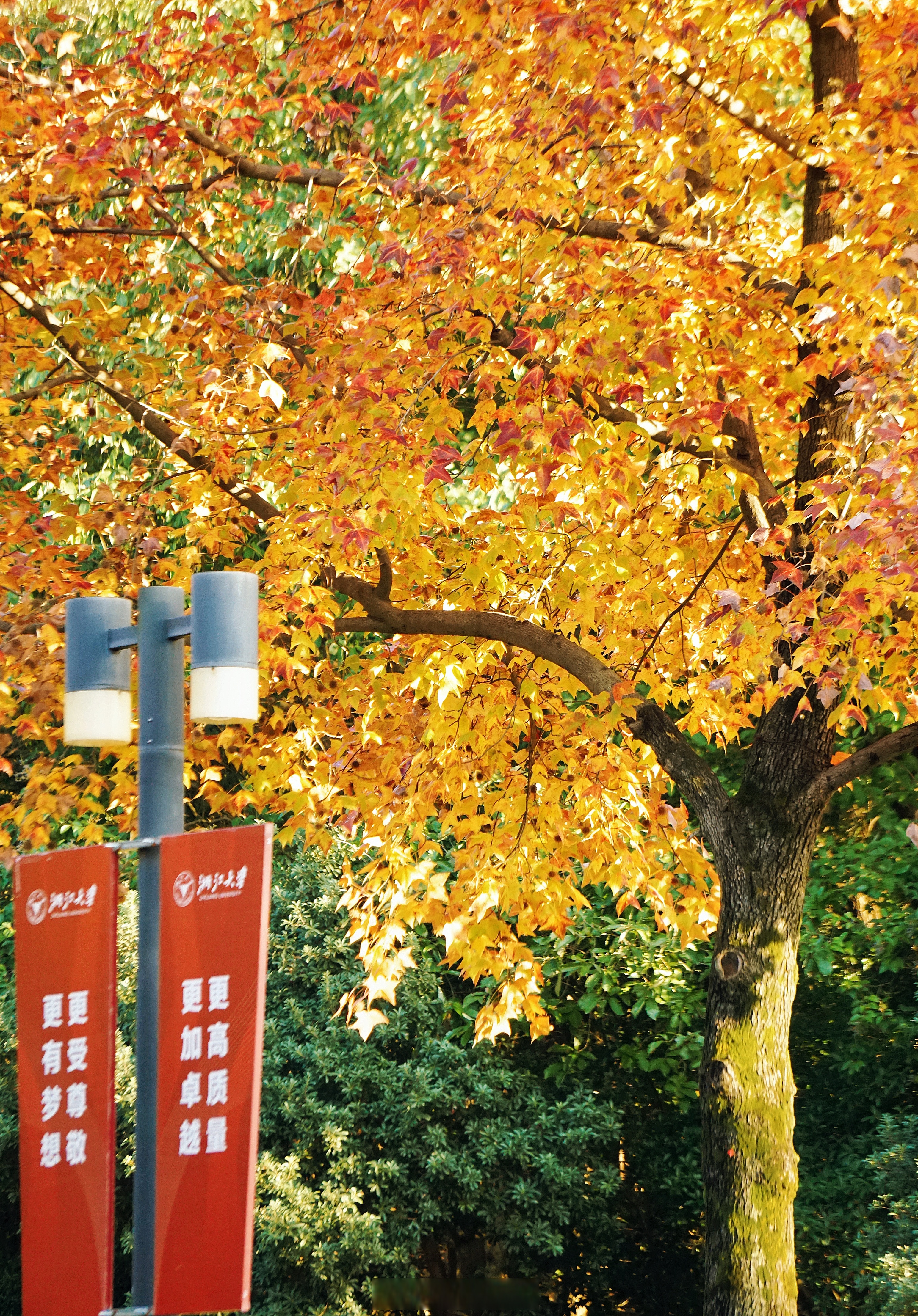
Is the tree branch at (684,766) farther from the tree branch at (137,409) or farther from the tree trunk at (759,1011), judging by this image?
the tree branch at (137,409)

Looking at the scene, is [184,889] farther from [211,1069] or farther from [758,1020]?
[758,1020]

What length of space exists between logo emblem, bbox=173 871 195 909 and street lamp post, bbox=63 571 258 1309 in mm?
125

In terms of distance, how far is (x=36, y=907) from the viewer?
10.7 feet

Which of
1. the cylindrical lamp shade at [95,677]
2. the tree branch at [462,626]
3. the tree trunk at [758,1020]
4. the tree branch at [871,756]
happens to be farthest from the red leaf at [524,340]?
the cylindrical lamp shade at [95,677]

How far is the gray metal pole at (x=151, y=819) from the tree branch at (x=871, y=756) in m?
2.79

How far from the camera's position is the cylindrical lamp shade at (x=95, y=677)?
3.38m

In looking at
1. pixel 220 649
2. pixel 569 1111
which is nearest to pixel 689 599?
pixel 220 649

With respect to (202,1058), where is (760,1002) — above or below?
above

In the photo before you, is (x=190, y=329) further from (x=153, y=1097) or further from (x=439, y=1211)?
(x=439, y=1211)

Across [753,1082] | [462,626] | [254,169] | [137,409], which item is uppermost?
[254,169]

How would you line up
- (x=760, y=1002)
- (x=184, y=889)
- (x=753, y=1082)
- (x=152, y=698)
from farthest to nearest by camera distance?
1. (x=760, y=1002)
2. (x=753, y=1082)
3. (x=152, y=698)
4. (x=184, y=889)

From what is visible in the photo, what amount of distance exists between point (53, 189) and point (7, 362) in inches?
33.7

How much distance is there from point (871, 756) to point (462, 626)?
1.87 metres

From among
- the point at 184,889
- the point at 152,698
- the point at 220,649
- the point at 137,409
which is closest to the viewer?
the point at 184,889
